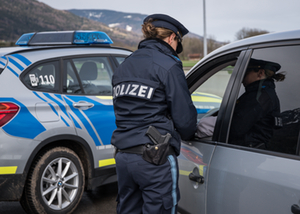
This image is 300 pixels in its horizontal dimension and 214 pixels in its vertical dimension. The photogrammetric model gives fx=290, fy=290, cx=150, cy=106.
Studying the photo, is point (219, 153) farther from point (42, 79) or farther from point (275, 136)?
point (42, 79)

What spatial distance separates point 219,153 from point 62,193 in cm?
Result: 214

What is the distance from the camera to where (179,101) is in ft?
5.88

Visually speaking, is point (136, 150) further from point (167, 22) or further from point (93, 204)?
point (93, 204)

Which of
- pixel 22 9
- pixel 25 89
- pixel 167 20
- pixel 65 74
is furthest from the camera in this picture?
pixel 22 9

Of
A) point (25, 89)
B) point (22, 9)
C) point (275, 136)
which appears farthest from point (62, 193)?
point (22, 9)

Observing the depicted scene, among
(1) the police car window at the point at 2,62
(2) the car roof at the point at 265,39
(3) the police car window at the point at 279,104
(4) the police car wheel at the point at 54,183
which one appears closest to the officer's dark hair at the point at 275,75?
(3) the police car window at the point at 279,104

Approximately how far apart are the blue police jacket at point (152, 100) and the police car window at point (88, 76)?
1658mm

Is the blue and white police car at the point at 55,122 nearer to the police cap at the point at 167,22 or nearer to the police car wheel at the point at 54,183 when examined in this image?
the police car wheel at the point at 54,183

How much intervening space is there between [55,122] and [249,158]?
2.13 m

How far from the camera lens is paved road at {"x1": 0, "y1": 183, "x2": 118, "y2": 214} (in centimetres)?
340

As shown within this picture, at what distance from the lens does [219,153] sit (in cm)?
171

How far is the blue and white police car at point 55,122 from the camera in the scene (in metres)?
2.74

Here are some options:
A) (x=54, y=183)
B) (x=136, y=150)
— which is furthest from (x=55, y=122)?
(x=136, y=150)

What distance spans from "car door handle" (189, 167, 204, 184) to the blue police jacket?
172 mm
